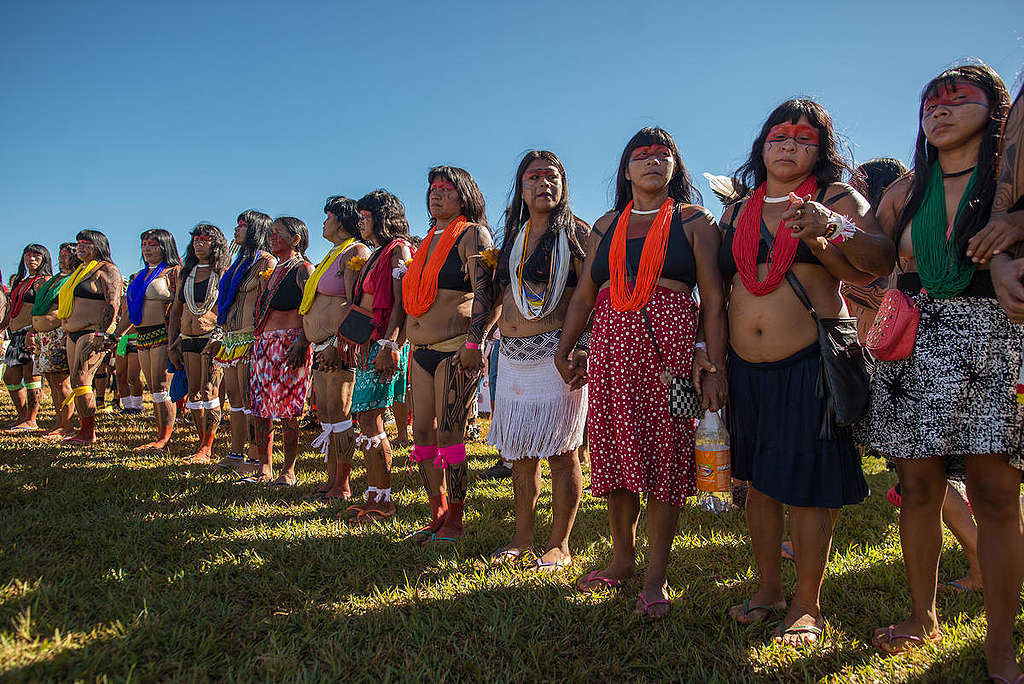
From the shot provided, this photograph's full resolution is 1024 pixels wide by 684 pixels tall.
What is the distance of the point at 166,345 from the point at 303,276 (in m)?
2.92

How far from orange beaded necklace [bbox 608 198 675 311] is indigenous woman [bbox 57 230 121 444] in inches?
278

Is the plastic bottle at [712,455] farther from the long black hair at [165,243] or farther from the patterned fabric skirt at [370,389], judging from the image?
the long black hair at [165,243]

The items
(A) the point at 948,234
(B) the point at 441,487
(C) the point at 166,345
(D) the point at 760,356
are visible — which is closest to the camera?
(A) the point at 948,234

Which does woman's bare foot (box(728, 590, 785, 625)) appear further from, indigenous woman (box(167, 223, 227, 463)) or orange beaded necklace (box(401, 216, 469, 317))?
indigenous woman (box(167, 223, 227, 463))

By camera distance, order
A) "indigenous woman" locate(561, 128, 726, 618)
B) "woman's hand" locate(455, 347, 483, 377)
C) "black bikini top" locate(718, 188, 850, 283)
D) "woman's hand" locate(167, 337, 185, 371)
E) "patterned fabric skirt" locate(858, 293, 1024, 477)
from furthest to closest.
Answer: "woman's hand" locate(167, 337, 185, 371) → "woman's hand" locate(455, 347, 483, 377) → "indigenous woman" locate(561, 128, 726, 618) → "black bikini top" locate(718, 188, 850, 283) → "patterned fabric skirt" locate(858, 293, 1024, 477)

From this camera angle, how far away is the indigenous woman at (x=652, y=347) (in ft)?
9.66

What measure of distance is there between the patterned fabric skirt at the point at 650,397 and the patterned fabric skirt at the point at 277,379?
3.59 meters

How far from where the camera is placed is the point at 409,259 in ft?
15.6

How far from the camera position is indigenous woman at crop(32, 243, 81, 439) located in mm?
8039

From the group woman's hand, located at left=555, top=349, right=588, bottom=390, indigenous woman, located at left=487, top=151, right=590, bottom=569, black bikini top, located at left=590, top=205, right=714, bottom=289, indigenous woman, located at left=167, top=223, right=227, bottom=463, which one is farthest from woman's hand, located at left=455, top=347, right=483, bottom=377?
indigenous woman, located at left=167, top=223, right=227, bottom=463

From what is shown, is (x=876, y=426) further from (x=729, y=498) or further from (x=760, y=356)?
(x=729, y=498)

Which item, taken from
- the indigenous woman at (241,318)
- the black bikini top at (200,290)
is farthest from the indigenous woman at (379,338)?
the black bikini top at (200,290)

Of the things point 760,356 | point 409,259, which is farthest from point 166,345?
point 760,356

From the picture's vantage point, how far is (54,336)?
8.18m
